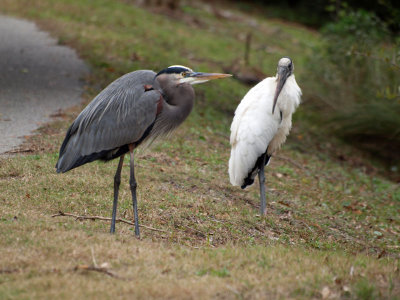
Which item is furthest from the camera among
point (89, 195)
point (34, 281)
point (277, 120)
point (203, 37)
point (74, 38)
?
point (203, 37)

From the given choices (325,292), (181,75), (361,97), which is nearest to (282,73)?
(181,75)

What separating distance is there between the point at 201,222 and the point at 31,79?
6.73 metres

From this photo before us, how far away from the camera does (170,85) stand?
5.28 m

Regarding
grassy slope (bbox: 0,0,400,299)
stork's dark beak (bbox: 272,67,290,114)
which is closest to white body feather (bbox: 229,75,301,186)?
stork's dark beak (bbox: 272,67,290,114)

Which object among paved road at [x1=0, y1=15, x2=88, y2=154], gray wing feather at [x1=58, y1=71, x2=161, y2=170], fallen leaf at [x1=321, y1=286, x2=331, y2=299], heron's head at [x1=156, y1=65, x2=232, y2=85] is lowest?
paved road at [x1=0, y1=15, x2=88, y2=154]

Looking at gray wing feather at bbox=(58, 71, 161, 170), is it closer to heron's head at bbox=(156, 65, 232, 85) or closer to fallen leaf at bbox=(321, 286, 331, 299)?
heron's head at bbox=(156, 65, 232, 85)

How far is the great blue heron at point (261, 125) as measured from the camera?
24.0 feet

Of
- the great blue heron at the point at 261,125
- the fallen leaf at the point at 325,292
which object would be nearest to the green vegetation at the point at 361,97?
the great blue heron at the point at 261,125

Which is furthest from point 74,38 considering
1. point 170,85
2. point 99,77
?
point 170,85

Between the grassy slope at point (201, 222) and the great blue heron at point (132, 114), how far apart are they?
710mm

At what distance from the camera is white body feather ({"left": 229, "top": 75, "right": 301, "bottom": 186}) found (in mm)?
7312

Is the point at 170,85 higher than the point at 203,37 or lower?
higher

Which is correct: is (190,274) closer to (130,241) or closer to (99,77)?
(130,241)

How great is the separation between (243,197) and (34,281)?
420 cm
